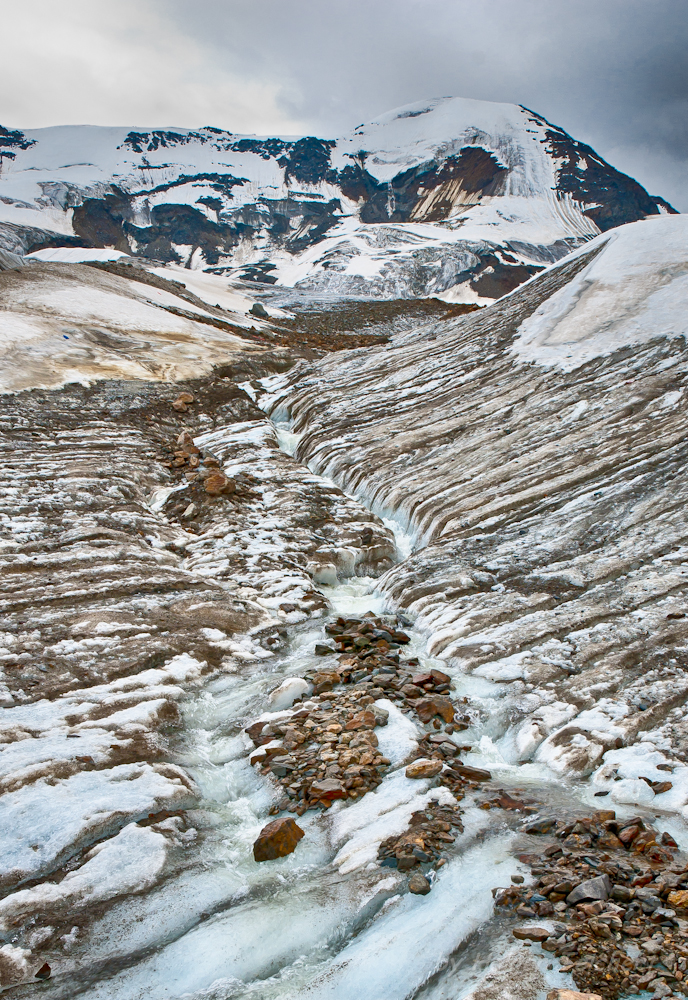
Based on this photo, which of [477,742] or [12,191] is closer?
[477,742]

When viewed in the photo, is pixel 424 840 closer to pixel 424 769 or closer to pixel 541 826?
pixel 424 769

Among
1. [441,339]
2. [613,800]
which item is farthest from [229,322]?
[613,800]

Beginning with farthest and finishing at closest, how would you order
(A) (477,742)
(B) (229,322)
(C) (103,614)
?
1. (B) (229,322)
2. (C) (103,614)
3. (A) (477,742)

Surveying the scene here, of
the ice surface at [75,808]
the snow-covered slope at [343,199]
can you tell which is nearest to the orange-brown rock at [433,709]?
the ice surface at [75,808]

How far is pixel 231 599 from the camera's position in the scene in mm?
14125

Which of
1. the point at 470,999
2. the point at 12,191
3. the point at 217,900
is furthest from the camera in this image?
the point at 12,191

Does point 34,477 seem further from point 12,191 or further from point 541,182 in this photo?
point 541,182

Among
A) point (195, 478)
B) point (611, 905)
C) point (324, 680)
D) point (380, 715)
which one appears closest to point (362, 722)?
point (380, 715)

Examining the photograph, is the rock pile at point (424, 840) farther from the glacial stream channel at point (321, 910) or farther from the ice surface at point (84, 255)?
the ice surface at point (84, 255)

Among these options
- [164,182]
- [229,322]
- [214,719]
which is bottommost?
[214,719]

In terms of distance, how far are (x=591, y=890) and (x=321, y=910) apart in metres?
2.80

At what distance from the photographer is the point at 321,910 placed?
21.5ft

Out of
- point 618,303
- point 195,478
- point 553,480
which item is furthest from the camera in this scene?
point 618,303

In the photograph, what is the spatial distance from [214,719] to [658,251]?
2474 cm
